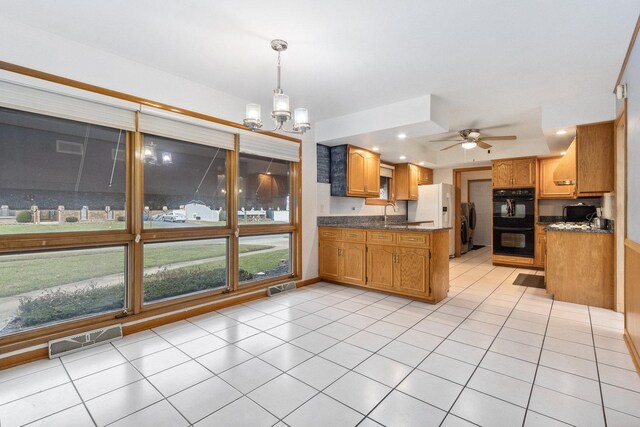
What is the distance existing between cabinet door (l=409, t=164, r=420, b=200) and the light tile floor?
350 cm

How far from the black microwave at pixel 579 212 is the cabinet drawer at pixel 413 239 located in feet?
11.7

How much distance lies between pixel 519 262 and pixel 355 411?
5.50 meters

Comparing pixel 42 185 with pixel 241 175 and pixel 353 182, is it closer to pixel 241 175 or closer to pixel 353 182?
pixel 241 175

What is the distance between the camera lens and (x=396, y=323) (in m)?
3.04

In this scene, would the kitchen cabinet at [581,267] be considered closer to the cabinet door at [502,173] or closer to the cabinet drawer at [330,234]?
the cabinet door at [502,173]

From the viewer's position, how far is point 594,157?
139 inches

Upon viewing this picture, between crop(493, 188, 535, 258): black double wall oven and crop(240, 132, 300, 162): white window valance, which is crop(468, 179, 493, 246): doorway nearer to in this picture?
crop(493, 188, 535, 258): black double wall oven

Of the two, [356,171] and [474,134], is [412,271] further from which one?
[474,134]

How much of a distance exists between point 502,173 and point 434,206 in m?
1.43

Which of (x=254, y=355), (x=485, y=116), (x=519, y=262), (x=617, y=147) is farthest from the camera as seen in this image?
(x=519, y=262)

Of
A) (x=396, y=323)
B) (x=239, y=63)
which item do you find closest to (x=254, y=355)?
(x=396, y=323)

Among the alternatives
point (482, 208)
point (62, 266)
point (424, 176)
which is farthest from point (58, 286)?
point (482, 208)

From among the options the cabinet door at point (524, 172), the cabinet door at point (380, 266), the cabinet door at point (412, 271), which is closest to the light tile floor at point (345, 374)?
the cabinet door at point (412, 271)

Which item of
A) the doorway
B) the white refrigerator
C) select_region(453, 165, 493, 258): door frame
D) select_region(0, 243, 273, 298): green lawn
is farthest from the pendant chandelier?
the doorway
